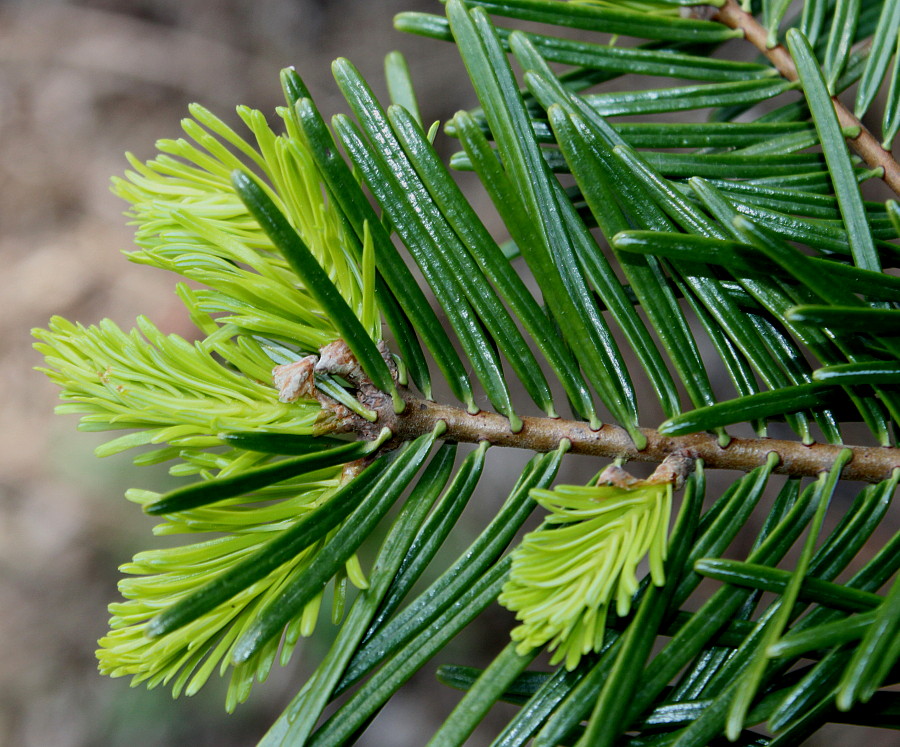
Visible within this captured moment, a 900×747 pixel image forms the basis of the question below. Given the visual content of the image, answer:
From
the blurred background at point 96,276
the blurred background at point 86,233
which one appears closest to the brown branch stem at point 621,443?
the blurred background at point 96,276

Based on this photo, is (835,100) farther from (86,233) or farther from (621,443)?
(86,233)

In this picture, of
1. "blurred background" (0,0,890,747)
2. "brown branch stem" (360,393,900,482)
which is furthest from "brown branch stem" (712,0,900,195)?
"blurred background" (0,0,890,747)

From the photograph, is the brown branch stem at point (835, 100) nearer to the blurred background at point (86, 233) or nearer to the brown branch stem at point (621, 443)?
the brown branch stem at point (621, 443)

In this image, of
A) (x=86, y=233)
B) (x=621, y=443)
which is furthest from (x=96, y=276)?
(x=621, y=443)

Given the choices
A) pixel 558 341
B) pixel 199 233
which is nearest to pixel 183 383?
pixel 199 233

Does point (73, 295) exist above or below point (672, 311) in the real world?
below

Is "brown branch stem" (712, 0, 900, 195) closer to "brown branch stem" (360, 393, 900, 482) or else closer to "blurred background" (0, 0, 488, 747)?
"brown branch stem" (360, 393, 900, 482)

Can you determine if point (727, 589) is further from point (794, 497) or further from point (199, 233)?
point (199, 233)
